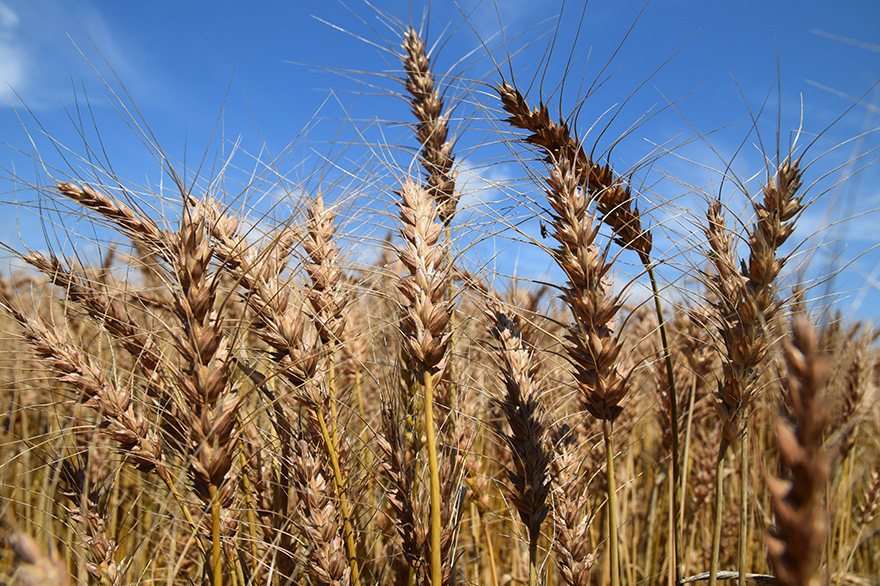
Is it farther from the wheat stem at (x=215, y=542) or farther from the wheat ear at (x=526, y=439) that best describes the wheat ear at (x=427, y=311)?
the wheat stem at (x=215, y=542)

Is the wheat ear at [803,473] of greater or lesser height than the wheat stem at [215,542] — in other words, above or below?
above

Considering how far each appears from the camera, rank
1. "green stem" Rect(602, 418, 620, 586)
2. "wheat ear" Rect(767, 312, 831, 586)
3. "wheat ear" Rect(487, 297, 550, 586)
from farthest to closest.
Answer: "wheat ear" Rect(487, 297, 550, 586) → "green stem" Rect(602, 418, 620, 586) → "wheat ear" Rect(767, 312, 831, 586)

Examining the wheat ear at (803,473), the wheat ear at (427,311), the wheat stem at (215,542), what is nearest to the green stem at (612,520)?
the wheat ear at (427,311)

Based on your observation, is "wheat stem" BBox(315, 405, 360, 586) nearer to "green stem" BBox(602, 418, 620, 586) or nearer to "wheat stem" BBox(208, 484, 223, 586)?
"wheat stem" BBox(208, 484, 223, 586)

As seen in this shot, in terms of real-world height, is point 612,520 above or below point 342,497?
above

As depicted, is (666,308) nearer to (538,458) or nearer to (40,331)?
(538,458)

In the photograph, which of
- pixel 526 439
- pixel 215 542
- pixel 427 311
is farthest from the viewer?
pixel 526 439

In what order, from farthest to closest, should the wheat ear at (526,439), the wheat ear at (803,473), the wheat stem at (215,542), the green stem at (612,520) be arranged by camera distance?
the wheat ear at (526,439)
the green stem at (612,520)
the wheat stem at (215,542)
the wheat ear at (803,473)

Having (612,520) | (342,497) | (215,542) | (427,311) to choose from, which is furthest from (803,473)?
(342,497)

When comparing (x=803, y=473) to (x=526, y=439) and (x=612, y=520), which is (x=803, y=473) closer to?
(x=612, y=520)

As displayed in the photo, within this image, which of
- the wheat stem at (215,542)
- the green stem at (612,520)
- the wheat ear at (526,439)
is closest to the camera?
the wheat stem at (215,542)

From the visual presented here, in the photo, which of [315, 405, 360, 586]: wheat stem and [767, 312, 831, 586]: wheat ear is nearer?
[767, 312, 831, 586]: wheat ear

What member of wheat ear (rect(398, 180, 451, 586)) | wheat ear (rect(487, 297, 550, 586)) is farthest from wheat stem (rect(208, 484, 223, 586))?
wheat ear (rect(487, 297, 550, 586))

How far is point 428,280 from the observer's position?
63.6 inches
